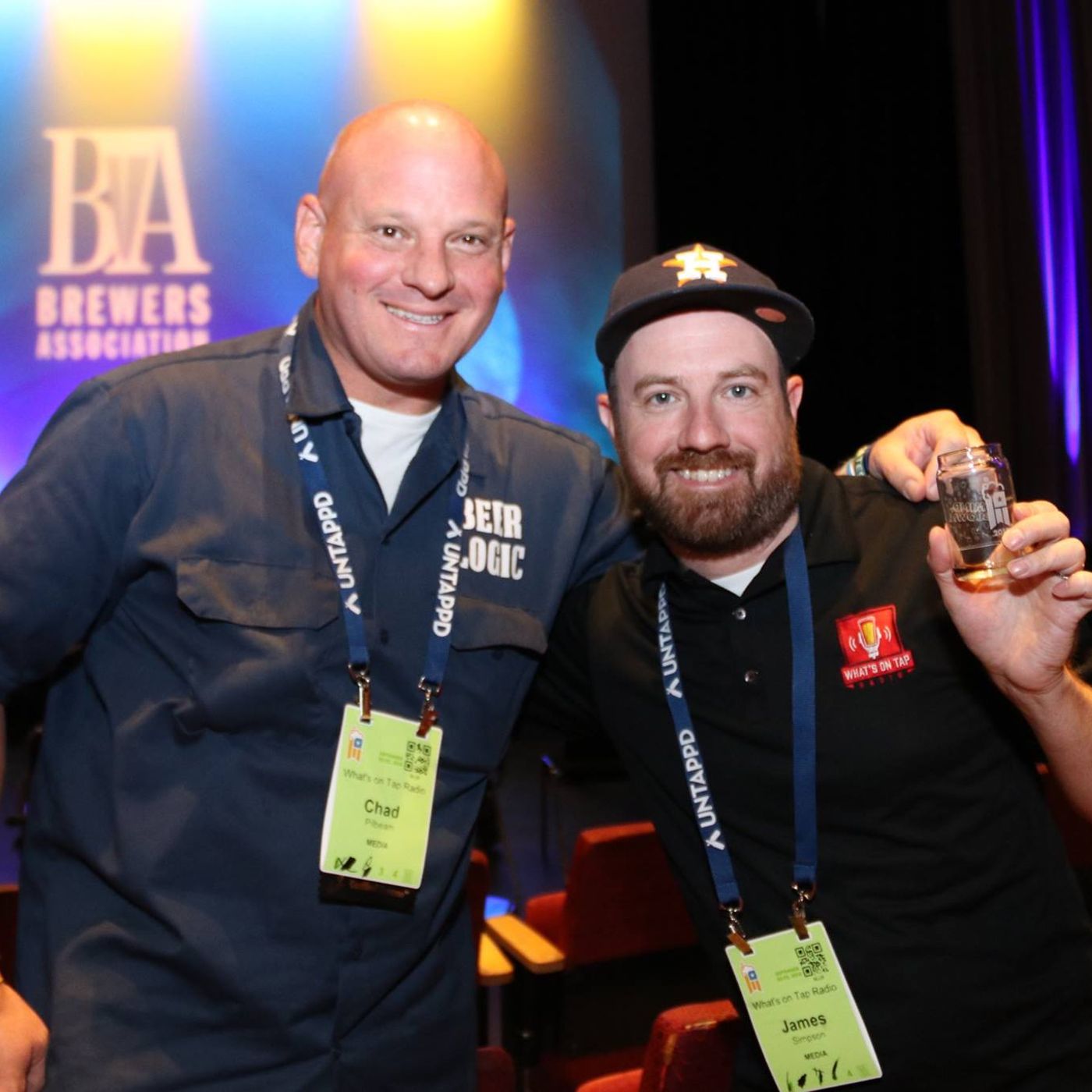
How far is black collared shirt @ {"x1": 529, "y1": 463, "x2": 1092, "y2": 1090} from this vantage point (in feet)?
5.59

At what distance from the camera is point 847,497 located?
201cm

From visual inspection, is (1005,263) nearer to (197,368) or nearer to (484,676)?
(484,676)

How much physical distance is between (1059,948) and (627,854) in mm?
1347

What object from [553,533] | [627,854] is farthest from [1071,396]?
[553,533]

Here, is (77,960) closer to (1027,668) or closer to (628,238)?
(1027,668)

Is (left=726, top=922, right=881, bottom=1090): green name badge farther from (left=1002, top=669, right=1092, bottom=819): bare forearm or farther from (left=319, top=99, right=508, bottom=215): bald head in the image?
(left=319, top=99, right=508, bottom=215): bald head

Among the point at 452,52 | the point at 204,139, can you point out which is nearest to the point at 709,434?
the point at 452,52

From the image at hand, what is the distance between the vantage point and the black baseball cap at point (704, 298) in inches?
77.0

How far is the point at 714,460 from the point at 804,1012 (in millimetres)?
890

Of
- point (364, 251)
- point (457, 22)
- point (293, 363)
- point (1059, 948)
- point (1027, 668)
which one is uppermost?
point (457, 22)

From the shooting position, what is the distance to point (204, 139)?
21.0ft

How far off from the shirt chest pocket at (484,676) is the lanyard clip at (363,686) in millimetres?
164

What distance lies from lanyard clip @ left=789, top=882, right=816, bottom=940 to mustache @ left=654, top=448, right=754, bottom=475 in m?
0.68

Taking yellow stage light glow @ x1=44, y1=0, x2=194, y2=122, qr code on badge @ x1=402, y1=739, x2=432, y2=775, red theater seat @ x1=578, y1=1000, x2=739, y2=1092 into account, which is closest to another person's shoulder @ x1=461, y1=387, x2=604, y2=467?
qr code on badge @ x1=402, y1=739, x2=432, y2=775
